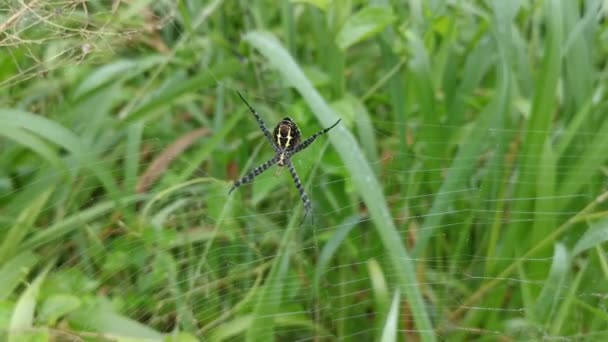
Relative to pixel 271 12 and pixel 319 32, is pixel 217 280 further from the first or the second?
pixel 271 12


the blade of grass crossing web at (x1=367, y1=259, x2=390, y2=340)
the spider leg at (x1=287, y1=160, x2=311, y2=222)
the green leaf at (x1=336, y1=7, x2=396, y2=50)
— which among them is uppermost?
the green leaf at (x1=336, y1=7, x2=396, y2=50)

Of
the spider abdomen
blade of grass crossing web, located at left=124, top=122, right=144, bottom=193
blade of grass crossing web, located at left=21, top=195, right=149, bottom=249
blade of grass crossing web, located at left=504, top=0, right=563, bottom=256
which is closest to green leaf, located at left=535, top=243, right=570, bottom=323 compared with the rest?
blade of grass crossing web, located at left=504, top=0, right=563, bottom=256

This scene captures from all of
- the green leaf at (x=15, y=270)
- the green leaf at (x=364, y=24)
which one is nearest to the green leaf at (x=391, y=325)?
the green leaf at (x=364, y=24)

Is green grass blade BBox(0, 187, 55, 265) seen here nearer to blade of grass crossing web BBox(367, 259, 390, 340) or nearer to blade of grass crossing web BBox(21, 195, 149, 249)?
blade of grass crossing web BBox(21, 195, 149, 249)

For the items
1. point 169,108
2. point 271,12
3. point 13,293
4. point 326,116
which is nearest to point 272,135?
point 326,116

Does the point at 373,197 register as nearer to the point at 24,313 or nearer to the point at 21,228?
the point at 24,313
